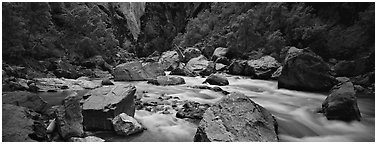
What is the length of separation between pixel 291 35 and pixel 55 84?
533 inches

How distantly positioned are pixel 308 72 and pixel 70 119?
309 inches

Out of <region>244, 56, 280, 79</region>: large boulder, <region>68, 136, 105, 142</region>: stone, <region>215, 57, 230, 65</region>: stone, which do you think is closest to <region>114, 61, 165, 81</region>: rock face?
<region>244, 56, 280, 79</region>: large boulder

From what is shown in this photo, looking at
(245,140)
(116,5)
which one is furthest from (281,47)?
(116,5)

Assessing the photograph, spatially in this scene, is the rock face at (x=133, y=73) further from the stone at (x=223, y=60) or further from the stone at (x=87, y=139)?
the stone at (x=87, y=139)

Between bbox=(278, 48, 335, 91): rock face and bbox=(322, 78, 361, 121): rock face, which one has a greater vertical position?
bbox=(278, 48, 335, 91): rock face

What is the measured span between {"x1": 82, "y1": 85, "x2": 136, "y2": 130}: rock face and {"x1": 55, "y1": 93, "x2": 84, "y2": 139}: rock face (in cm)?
17

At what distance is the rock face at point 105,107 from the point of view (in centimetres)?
471

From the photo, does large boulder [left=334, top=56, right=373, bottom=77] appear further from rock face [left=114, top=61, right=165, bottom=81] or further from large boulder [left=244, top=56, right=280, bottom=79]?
rock face [left=114, top=61, right=165, bottom=81]

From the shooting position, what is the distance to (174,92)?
29.8 ft

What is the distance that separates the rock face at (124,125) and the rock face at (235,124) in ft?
3.78

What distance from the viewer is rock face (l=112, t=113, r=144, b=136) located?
4.58m

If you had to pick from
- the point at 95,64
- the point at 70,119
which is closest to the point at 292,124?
the point at 70,119

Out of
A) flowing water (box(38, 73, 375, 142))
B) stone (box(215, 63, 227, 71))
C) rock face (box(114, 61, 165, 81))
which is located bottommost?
flowing water (box(38, 73, 375, 142))

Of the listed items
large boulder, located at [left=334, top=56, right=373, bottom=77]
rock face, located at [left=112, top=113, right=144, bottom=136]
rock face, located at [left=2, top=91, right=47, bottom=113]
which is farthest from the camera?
large boulder, located at [left=334, top=56, right=373, bottom=77]
